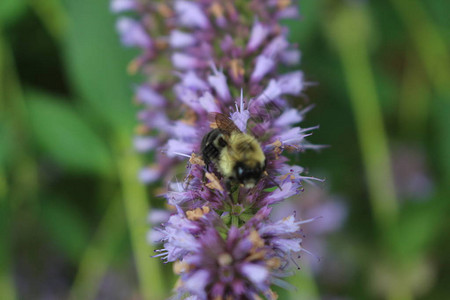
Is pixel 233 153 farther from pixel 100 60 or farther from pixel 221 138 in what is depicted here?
pixel 100 60

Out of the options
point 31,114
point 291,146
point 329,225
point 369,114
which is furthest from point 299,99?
point 31,114

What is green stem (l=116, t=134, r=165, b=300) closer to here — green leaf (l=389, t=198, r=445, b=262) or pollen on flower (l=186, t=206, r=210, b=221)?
pollen on flower (l=186, t=206, r=210, b=221)

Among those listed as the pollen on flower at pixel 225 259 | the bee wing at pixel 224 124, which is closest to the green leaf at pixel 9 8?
the bee wing at pixel 224 124

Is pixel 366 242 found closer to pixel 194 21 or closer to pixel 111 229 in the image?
A: pixel 111 229

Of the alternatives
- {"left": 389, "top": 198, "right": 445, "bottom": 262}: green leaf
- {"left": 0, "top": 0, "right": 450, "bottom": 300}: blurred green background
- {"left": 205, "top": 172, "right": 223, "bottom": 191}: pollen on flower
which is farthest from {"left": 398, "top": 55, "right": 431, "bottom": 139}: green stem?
{"left": 205, "top": 172, "right": 223, "bottom": 191}: pollen on flower

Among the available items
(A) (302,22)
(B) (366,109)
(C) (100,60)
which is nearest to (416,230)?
(B) (366,109)
